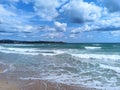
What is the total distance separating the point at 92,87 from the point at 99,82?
2.99 feet

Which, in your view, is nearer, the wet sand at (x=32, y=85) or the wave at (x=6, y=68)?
the wet sand at (x=32, y=85)

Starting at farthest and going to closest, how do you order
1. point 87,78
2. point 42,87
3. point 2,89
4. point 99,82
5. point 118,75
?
1. point 118,75
2. point 87,78
3. point 99,82
4. point 42,87
5. point 2,89

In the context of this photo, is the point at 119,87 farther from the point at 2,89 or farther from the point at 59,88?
the point at 2,89

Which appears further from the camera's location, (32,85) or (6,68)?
(6,68)

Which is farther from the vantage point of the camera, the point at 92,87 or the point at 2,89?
the point at 92,87

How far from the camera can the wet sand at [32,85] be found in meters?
6.85

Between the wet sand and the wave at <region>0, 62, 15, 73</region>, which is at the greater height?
the wave at <region>0, 62, 15, 73</region>

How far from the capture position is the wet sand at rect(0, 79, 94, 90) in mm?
6852

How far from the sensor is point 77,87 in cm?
705

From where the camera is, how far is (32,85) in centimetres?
718

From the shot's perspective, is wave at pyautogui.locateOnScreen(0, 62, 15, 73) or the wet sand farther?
wave at pyautogui.locateOnScreen(0, 62, 15, 73)

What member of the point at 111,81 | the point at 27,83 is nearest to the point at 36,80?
the point at 27,83

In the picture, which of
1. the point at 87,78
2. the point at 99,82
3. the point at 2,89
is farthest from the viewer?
the point at 87,78

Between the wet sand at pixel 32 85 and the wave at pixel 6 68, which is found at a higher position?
the wave at pixel 6 68
